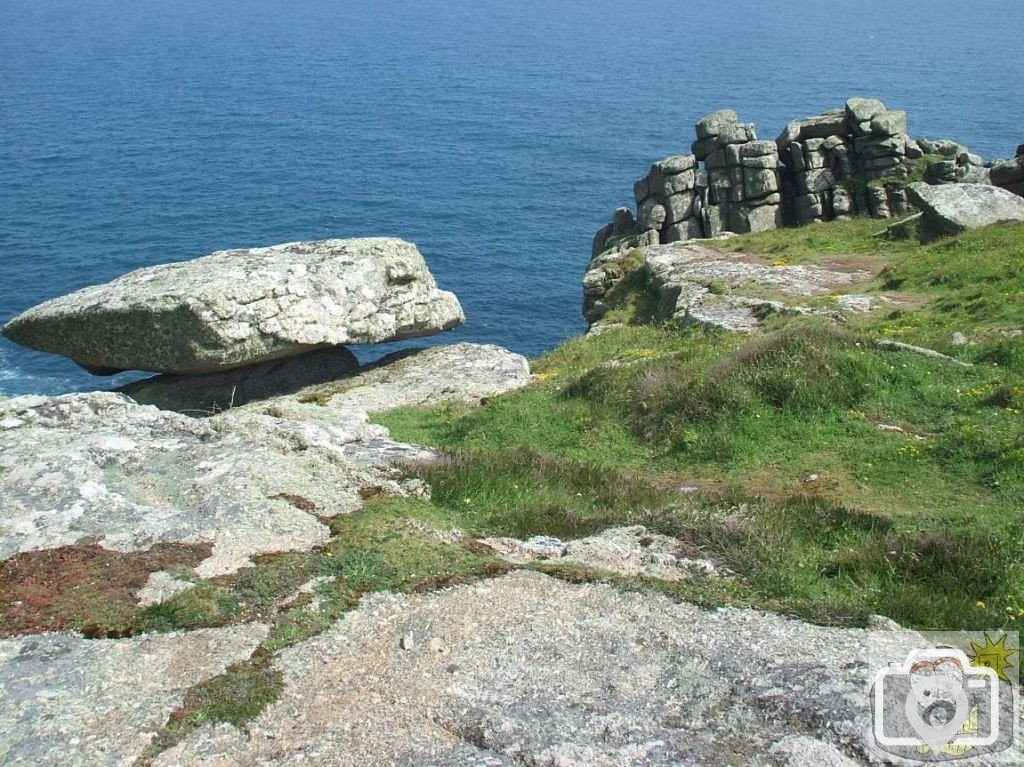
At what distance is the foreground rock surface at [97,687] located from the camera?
37.1ft

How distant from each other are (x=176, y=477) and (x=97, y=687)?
19.7 ft

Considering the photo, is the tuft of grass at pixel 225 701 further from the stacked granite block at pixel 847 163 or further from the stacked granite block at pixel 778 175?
the stacked granite block at pixel 847 163

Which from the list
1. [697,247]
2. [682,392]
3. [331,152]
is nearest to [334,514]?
[682,392]

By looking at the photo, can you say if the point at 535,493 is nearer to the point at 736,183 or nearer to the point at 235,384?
the point at 235,384

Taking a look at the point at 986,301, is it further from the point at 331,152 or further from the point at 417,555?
the point at 331,152

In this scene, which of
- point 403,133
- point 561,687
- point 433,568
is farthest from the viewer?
point 403,133

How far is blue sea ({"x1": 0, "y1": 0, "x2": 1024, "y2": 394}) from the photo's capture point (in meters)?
76.9

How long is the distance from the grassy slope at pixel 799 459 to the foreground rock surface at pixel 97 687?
543 centimetres

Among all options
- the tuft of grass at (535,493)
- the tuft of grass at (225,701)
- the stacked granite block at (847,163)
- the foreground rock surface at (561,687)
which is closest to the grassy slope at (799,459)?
the tuft of grass at (535,493)

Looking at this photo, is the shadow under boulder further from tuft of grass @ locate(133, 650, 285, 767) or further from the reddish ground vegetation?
tuft of grass @ locate(133, 650, 285, 767)

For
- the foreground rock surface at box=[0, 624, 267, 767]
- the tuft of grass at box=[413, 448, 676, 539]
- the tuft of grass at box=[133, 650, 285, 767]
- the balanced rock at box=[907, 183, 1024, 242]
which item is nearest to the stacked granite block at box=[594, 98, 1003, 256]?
the balanced rock at box=[907, 183, 1024, 242]

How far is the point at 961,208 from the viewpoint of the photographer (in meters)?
44.7

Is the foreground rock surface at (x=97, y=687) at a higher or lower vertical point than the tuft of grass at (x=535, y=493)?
higher

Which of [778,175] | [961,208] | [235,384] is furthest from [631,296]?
[235,384]
